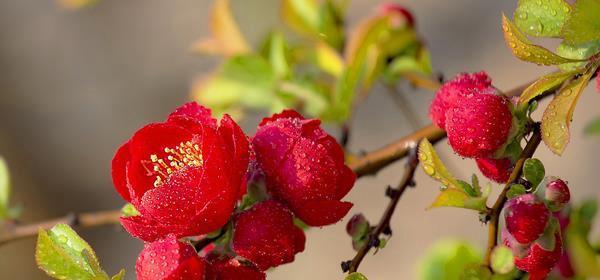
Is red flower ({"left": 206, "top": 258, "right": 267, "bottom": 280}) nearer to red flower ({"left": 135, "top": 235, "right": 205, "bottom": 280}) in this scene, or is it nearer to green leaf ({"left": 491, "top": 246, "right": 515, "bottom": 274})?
red flower ({"left": 135, "top": 235, "right": 205, "bottom": 280})

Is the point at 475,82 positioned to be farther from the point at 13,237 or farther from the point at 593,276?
the point at 13,237

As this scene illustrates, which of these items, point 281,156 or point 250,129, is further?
point 250,129

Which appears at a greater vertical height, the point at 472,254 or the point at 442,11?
the point at 472,254

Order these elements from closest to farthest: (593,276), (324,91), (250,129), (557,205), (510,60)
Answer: (557,205) < (593,276) < (324,91) < (510,60) < (250,129)

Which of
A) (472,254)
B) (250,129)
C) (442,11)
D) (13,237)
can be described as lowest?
(250,129)

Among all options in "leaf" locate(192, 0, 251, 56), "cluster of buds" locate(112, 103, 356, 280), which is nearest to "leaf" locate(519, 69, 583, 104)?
"cluster of buds" locate(112, 103, 356, 280)

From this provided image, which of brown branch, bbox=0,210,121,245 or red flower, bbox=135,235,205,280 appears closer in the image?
red flower, bbox=135,235,205,280

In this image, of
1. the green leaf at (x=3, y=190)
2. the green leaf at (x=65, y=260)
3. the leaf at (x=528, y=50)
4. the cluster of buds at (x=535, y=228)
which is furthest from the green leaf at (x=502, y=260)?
the green leaf at (x=3, y=190)

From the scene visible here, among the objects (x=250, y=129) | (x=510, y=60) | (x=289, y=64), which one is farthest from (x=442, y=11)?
(x=289, y=64)
